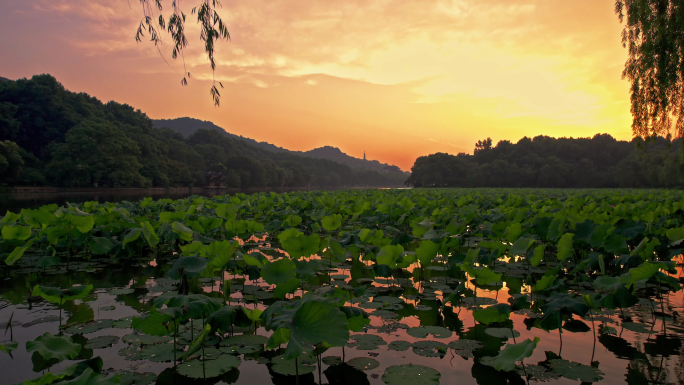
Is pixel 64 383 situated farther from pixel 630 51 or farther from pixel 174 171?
pixel 174 171

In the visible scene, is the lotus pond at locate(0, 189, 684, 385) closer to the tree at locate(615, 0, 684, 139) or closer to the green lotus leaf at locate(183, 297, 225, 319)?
the green lotus leaf at locate(183, 297, 225, 319)

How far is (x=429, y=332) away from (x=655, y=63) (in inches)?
319

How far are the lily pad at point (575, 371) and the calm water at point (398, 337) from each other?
0.06ft

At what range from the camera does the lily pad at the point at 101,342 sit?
2164mm

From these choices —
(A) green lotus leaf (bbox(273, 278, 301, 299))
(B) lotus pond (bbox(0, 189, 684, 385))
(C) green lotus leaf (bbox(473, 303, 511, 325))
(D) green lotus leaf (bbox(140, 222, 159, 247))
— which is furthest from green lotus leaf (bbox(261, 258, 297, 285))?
(D) green lotus leaf (bbox(140, 222, 159, 247))

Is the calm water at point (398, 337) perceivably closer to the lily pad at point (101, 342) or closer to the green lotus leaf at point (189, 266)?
the lily pad at point (101, 342)

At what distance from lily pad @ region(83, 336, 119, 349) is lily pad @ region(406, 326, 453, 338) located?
1832 millimetres

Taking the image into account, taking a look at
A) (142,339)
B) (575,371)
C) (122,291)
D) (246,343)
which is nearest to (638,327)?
(575,371)

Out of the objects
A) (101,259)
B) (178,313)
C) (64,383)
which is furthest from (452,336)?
(101,259)

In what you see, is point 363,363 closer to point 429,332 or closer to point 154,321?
point 429,332

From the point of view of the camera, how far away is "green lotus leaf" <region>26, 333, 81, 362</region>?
1.65 metres

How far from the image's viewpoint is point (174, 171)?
46969 millimetres

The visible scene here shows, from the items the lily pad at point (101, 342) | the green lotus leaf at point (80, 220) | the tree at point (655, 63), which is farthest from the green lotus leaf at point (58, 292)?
the tree at point (655, 63)

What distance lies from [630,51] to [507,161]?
5564 centimetres
